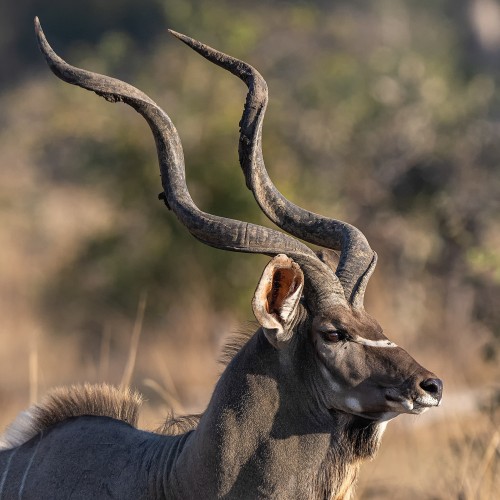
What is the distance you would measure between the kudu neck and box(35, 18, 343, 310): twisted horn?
329mm

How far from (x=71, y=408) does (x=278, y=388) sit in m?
1.10

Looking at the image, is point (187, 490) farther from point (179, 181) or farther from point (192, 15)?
point (192, 15)

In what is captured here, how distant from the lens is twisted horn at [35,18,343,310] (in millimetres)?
4422

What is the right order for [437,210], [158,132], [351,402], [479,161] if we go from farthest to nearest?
[479,161] → [437,210] → [158,132] → [351,402]

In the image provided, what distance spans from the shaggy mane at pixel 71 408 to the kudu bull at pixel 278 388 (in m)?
0.32

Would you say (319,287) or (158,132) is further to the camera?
(158,132)

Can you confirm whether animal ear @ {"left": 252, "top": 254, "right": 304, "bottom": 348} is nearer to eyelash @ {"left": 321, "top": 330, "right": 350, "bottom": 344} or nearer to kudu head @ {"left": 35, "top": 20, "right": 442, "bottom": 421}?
kudu head @ {"left": 35, "top": 20, "right": 442, "bottom": 421}

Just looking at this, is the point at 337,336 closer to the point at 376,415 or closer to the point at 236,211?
the point at 376,415

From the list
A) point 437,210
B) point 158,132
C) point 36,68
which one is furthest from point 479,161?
point 36,68

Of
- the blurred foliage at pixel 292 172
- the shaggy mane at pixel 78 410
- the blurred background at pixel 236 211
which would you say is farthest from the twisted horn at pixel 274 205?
the blurred foliage at pixel 292 172

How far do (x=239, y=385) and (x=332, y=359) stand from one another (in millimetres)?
368

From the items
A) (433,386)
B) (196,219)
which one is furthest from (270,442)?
(196,219)

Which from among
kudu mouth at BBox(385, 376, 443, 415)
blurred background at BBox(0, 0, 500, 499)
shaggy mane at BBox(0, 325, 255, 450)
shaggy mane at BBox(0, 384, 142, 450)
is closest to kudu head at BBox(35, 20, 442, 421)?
kudu mouth at BBox(385, 376, 443, 415)

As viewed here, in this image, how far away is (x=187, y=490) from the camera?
4.65 metres
